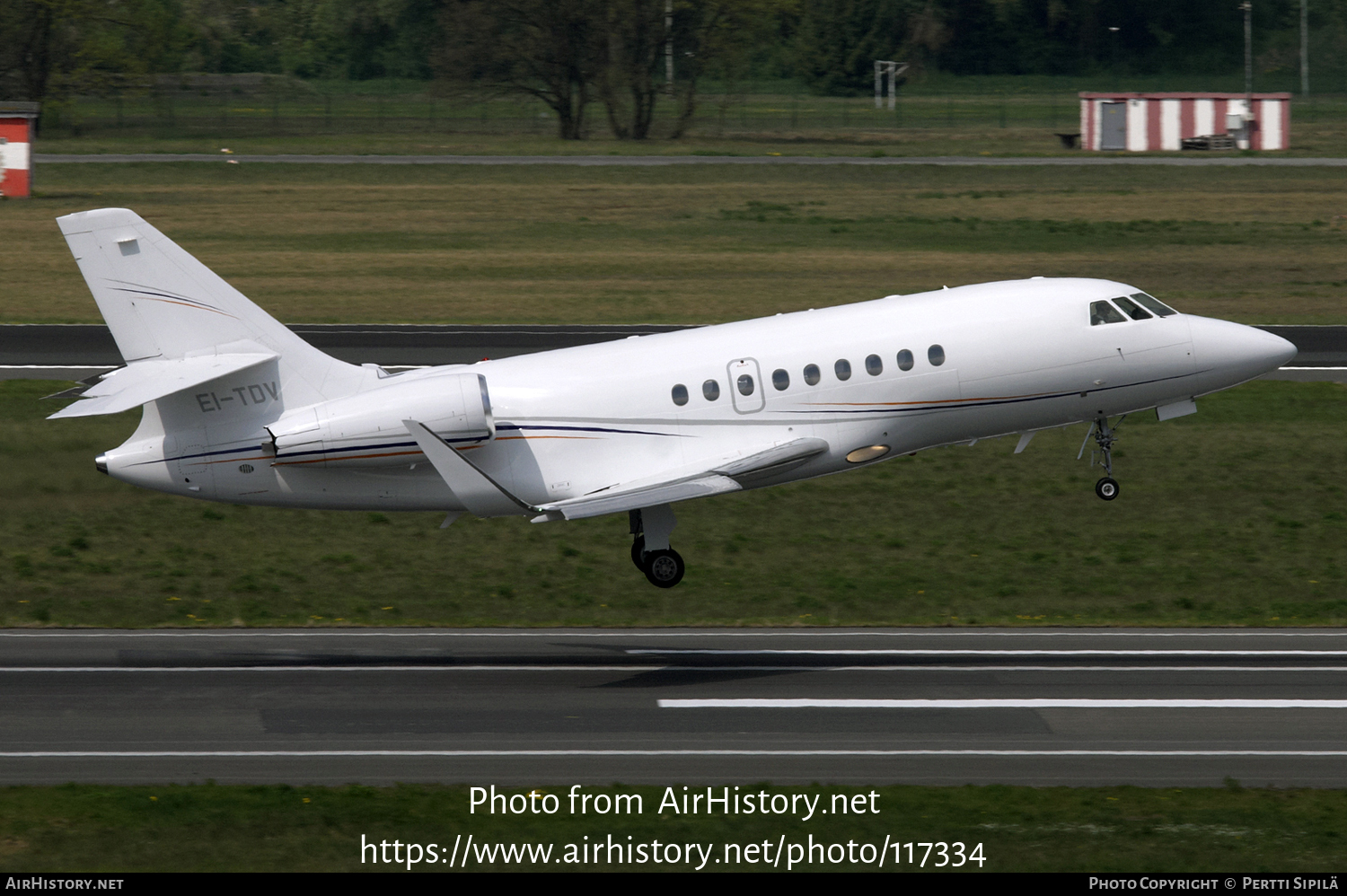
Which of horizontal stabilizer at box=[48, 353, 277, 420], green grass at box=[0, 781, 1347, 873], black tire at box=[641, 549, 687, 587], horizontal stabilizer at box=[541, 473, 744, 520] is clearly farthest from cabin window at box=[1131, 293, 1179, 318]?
horizontal stabilizer at box=[48, 353, 277, 420]

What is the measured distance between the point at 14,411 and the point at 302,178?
5579 cm

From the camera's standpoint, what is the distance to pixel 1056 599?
3456cm

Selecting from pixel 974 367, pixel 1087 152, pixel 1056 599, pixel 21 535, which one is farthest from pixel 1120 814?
pixel 1087 152

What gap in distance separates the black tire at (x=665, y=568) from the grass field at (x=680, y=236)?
29693 millimetres

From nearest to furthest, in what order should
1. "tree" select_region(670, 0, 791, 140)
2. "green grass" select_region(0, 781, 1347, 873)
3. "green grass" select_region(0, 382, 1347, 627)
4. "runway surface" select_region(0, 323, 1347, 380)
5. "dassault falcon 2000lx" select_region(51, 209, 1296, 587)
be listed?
"green grass" select_region(0, 781, 1347, 873), "dassault falcon 2000lx" select_region(51, 209, 1296, 587), "green grass" select_region(0, 382, 1347, 627), "runway surface" select_region(0, 323, 1347, 380), "tree" select_region(670, 0, 791, 140)

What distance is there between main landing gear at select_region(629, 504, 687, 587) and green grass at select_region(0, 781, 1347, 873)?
730 centimetres

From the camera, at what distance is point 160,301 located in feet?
96.5

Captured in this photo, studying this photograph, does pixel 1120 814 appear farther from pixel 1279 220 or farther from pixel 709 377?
pixel 1279 220

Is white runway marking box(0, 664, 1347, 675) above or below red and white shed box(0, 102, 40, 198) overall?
below

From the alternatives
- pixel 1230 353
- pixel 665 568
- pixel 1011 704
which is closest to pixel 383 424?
pixel 665 568

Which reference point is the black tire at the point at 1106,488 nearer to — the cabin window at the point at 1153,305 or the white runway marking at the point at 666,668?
the cabin window at the point at 1153,305

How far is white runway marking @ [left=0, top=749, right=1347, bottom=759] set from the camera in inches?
976

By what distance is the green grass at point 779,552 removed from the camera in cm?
3425

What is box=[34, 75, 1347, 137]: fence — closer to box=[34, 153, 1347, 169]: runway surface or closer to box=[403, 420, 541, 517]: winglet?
box=[34, 153, 1347, 169]: runway surface
